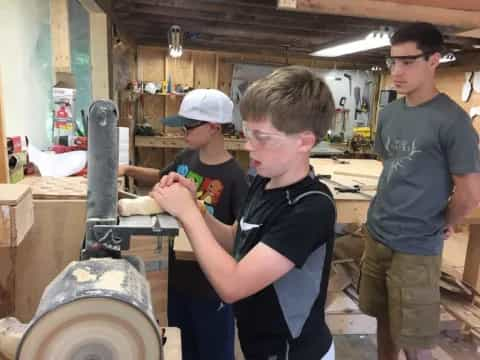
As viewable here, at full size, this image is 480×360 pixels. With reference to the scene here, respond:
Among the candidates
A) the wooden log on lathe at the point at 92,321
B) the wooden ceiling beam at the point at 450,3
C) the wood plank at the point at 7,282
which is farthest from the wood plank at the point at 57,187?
the wooden ceiling beam at the point at 450,3

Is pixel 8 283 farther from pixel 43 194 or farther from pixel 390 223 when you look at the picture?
pixel 390 223

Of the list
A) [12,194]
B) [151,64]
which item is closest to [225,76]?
[151,64]

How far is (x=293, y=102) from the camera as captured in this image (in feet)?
2.78

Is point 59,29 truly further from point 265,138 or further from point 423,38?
point 265,138

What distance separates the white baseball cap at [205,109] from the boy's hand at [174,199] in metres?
0.80

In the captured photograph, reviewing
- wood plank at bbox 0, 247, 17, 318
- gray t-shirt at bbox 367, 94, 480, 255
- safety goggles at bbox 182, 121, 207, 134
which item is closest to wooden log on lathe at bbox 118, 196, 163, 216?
safety goggles at bbox 182, 121, 207, 134

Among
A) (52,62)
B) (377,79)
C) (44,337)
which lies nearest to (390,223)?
(44,337)

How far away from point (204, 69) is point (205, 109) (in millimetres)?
5108

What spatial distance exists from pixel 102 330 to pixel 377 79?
Result: 728 cm

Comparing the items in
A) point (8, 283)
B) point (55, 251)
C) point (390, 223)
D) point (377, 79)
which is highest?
point (377, 79)

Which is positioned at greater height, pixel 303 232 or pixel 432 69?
pixel 432 69

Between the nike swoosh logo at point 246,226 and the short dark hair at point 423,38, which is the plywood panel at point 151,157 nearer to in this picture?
the short dark hair at point 423,38

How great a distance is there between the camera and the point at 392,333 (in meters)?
1.88

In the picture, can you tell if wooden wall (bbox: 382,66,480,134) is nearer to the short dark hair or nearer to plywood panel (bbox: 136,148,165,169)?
the short dark hair
